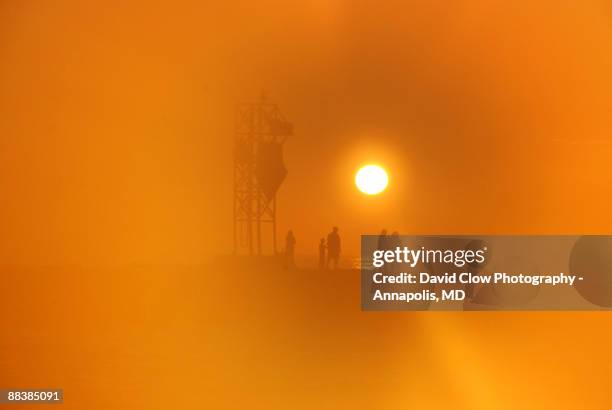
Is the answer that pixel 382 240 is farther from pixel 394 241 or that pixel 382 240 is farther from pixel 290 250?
pixel 290 250

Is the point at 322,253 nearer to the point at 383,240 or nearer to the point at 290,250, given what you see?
the point at 290,250

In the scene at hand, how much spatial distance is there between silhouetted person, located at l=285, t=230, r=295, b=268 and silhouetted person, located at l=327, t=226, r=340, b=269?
20 centimetres

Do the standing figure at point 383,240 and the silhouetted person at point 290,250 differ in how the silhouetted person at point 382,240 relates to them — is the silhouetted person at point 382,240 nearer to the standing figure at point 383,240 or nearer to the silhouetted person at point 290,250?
the standing figure at point 383,240

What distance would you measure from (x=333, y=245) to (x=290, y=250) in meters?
0.24

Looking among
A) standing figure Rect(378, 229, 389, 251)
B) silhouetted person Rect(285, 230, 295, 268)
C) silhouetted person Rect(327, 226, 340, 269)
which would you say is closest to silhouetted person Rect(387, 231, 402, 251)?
standing figure Rect(378, 229, 389, 251)

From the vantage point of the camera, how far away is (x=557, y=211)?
3.06 m

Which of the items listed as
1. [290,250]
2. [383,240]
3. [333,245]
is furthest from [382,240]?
[290,250]

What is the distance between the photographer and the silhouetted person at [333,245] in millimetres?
2963

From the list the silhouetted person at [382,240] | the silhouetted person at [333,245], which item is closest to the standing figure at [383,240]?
the silhouetted person at [382,240]

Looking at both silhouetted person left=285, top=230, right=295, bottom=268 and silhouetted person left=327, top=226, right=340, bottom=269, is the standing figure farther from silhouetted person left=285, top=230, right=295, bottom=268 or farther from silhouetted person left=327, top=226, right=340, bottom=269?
silhouetted person left=285, top=230, right=295, bottom=268

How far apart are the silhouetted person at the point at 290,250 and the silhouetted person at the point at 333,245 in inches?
7.7

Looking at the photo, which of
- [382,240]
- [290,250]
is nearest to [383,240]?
[382,240]

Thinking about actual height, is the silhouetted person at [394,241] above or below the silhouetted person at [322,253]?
above

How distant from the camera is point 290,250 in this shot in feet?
9.74
